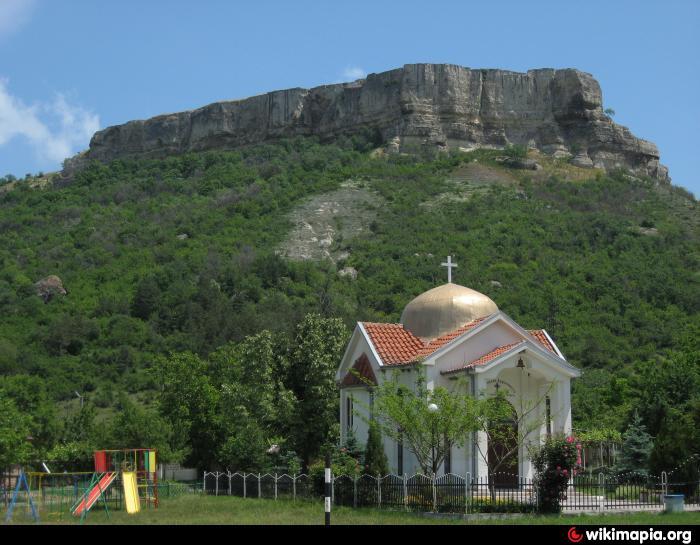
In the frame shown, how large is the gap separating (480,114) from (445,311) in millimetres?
79303

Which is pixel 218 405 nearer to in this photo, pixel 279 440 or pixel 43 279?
pixel 279 440

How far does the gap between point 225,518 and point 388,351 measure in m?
10.2

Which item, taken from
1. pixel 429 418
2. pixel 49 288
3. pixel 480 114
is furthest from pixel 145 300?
pixel 480 114

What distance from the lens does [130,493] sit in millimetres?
29594

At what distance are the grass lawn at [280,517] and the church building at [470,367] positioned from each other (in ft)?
14.5

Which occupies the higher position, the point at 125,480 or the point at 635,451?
the point at 635,451

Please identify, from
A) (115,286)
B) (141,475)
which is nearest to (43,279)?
(115,286)

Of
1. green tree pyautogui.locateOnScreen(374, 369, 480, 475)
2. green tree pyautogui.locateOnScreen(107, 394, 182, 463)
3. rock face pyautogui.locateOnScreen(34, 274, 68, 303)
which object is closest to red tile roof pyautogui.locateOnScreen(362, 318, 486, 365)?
green tree pyautogui.locateOnScreen(374, 369, 480, 475)

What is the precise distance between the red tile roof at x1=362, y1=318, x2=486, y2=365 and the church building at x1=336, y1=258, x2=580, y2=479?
0.03 metres
